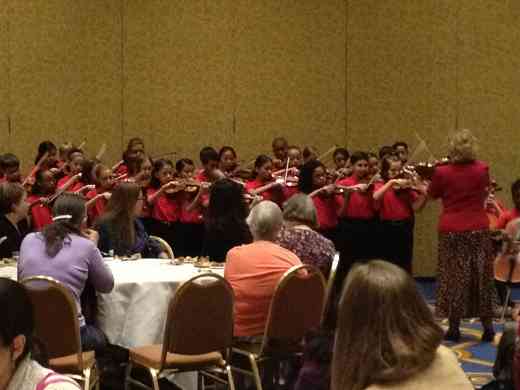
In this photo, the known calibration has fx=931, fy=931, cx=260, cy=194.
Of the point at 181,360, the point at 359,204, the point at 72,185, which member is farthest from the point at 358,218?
the point at 181,360

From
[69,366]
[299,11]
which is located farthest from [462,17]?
[69,366]

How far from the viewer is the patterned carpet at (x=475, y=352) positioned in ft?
18.8

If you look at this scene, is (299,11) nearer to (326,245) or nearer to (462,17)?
(462,17)

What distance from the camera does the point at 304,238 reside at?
5059 mm

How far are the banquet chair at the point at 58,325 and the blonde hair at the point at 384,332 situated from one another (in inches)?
92.2

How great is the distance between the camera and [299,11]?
437 inches

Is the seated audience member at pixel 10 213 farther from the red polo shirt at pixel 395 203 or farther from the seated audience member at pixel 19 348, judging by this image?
the red polo shirt at pixel 395 203

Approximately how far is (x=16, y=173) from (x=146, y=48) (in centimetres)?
309

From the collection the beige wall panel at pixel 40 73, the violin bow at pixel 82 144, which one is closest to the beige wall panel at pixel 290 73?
the violin bow at pixel 82 144

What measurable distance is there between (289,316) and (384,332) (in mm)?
2689

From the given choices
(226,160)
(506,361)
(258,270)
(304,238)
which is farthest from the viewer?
(226,160)

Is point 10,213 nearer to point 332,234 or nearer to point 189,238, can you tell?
point 189,238

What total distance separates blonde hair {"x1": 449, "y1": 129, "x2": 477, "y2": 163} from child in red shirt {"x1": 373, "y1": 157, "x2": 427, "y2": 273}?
2.06m

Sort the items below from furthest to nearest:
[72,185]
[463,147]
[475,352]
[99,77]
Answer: [99,77], [72,185], [463,147], [475,352]
